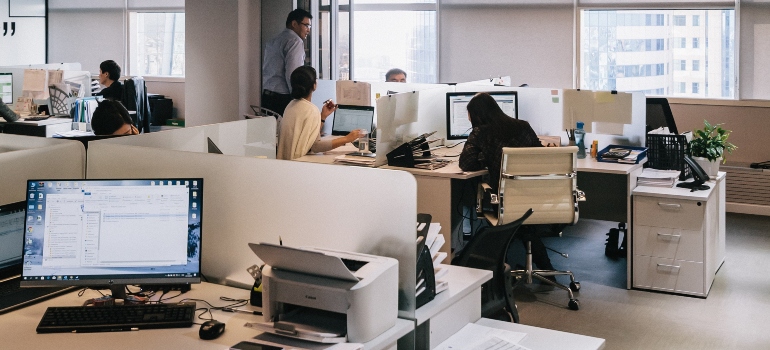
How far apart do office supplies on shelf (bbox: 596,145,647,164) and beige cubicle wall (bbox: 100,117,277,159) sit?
2228 mm

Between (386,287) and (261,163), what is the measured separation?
67 cm

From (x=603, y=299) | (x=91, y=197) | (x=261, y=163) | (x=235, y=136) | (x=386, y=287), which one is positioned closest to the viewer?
(x=386, y=287)

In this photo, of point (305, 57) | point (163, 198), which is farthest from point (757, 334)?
point (305, 57)

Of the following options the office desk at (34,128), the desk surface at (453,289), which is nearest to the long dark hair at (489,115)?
the desk surface at (453,289)

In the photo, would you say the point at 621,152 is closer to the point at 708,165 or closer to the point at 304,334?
the point at 708,165

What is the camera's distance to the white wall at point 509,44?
8.15 meters

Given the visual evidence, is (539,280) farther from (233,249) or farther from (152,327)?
(152,327)

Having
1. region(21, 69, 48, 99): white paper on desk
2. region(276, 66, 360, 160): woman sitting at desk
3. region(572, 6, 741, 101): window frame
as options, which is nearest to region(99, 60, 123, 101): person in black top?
region(21, 69, 48, 99): white paper on desk

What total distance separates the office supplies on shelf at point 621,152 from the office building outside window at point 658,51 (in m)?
2.54

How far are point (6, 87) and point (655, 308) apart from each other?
656 centimetres

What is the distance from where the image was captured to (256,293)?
8.37ft

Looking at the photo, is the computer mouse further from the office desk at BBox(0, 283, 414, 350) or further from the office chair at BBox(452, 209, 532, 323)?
the office chair at BBox(452, 209, 532, 323)

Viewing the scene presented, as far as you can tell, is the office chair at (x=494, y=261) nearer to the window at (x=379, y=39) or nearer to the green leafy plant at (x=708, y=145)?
the green leafy plant at (x=708, y=145)

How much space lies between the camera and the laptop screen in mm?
2607
